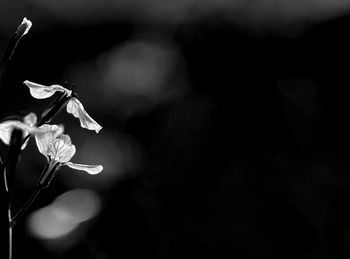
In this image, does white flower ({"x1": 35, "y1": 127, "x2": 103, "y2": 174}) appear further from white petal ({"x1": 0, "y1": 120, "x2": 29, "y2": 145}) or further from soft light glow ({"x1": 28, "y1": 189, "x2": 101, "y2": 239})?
soft light glow ({"x1": 28, "y1": 189, "x2": 101, "y2": 239})

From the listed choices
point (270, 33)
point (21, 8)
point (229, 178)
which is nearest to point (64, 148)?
point (229, 178)

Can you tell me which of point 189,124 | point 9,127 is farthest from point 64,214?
point 9,127

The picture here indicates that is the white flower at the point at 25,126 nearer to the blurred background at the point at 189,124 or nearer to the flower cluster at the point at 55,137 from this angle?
the flower cluster at the point at 55,137

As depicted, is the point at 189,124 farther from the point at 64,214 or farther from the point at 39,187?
the point at 39,187

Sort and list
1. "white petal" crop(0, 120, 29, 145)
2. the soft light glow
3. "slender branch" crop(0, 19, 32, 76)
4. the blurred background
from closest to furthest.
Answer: "white petal" crop(0, 120, 29, 145) < "slender branch" crop(0, 19, 32, 76) < the soft light glow < the blurred background

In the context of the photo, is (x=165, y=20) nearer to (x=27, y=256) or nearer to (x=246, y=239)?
(x=246, y=239)

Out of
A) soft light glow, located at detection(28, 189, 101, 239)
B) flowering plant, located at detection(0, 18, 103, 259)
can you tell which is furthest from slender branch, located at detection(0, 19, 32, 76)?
soft light glow, located at detection(28, 189, 101, 239)
